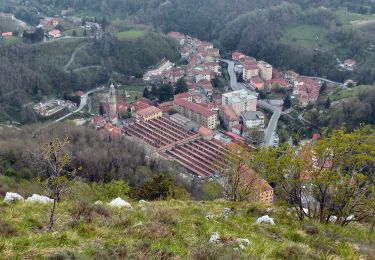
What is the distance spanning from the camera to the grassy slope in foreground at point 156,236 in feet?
16.5

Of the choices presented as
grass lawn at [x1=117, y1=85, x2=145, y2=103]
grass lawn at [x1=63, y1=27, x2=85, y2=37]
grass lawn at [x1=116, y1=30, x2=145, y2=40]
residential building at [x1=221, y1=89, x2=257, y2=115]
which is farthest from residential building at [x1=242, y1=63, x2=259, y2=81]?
grass lawn at [x1=63, y1=27, x2=85, y2=37]

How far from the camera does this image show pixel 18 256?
15.3ft

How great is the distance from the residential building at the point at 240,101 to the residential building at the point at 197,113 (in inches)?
124

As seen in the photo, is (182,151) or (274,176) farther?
(182,151)

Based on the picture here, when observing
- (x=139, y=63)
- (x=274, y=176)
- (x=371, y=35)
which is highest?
(x=274, y=176)

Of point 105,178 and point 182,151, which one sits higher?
point 105,178

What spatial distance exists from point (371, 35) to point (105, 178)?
44595 millimetres

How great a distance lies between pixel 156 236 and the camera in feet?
18.8

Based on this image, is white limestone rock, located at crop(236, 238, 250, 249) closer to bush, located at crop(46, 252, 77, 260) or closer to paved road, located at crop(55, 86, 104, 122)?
bush, located at crop(46, 252, 77, 260)

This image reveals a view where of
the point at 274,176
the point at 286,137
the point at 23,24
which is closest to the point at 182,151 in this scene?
the point at 286,137

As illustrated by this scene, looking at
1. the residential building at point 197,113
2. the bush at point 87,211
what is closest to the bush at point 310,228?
the bush at point 87,211

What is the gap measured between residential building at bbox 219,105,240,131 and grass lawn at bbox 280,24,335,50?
852 inches

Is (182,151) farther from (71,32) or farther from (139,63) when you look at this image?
(71,32)

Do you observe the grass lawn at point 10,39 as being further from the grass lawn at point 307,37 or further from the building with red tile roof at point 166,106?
the grass lawn at point 307,37
